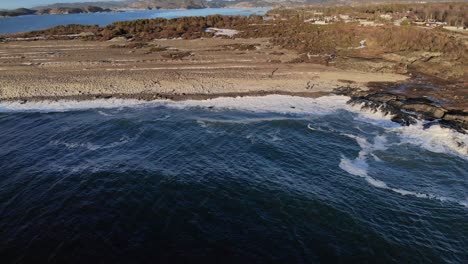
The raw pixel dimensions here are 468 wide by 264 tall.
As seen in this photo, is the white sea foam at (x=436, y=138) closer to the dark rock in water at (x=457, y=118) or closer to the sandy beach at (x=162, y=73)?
the dark rock in water at (x=457, y=118)

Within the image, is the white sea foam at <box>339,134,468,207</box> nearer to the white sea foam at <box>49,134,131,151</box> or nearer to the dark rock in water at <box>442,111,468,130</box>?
the dark rock in water at <box>442,111,468,130</box>

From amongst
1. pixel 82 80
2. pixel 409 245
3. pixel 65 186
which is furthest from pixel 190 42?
pixel 409 245

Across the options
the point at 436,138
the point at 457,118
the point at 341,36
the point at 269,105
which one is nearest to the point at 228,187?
the point at 269,105

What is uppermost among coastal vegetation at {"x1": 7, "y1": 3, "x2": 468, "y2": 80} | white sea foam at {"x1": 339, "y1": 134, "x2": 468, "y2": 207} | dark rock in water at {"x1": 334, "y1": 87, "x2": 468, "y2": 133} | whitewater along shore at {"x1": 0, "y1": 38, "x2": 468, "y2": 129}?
coastal vegetation at {"x1": 7, "y1": 3, "x2": 468, "y2": 80}

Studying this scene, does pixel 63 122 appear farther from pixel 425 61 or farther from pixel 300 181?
pixel 425 61

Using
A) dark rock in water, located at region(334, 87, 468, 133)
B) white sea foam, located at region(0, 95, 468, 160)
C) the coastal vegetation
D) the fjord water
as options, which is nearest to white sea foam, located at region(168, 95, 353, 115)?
white sea foam, located at region(0, 95, 468, 160)

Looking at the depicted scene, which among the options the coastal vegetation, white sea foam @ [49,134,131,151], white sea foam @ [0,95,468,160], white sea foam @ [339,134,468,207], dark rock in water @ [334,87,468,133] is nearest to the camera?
white sea foam @ [339,134,468,207]

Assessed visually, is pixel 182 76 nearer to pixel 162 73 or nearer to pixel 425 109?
pixel 162 73
